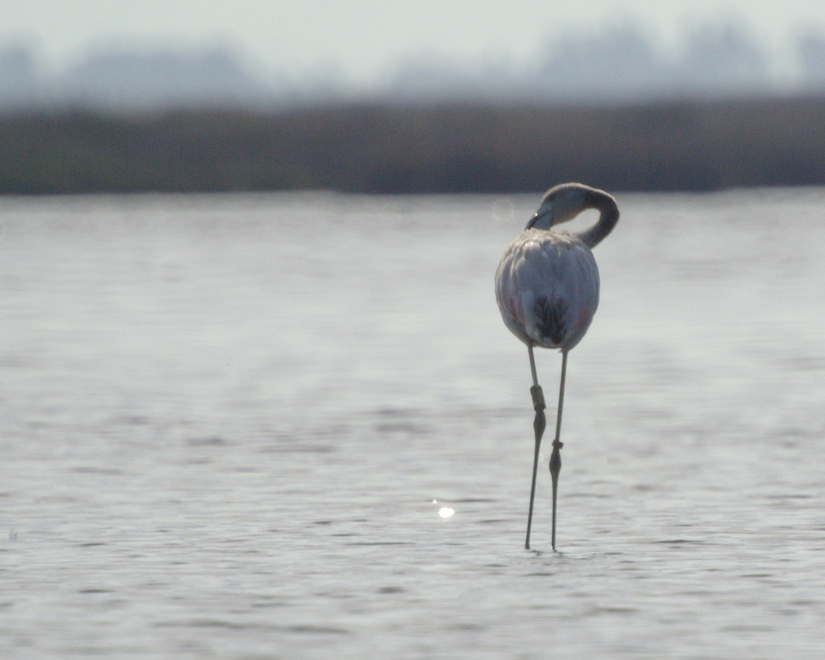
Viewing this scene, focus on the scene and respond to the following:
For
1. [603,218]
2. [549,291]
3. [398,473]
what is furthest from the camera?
[398,473]

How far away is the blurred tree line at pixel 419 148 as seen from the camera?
96.8ft

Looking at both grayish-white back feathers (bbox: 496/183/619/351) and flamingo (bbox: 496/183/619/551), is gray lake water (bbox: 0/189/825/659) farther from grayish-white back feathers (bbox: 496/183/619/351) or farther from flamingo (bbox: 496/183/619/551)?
grayish-white back feathers (bbox: 496/183/619/351)

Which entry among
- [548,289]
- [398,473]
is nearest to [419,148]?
[398,473]

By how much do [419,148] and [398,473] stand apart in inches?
895

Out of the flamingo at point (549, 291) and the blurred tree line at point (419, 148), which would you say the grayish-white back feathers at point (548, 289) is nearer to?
the flamingo at point (549, 291)

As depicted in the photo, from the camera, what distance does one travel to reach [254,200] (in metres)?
31.2

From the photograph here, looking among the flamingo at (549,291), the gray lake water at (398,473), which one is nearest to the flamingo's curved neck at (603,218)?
the flamingo at (549,291)

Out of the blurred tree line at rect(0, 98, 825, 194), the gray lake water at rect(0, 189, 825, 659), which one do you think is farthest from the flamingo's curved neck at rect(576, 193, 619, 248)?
the blurred tree line at rect(0, 98, 825, 194)

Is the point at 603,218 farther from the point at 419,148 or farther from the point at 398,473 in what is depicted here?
the point at 419,148

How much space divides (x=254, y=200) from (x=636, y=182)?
692cm

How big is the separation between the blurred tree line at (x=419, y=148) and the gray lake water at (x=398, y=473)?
11.9 metres

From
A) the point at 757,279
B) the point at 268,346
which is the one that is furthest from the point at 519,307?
the point at 757,279

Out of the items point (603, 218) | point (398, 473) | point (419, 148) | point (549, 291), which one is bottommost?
point (398, 473)

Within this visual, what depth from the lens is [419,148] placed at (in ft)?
98.6
